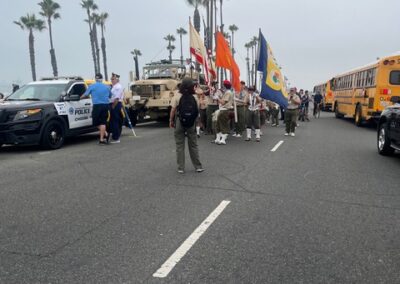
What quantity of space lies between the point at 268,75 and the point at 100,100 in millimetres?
5152

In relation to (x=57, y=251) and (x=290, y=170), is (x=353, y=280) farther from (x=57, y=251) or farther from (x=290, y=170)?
(x=290, y=170)

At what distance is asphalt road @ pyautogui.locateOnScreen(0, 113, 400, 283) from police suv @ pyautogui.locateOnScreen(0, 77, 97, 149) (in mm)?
1284

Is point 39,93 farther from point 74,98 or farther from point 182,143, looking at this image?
point 182,143

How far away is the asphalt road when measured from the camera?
3621mm

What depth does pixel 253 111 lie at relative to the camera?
41.1 feet

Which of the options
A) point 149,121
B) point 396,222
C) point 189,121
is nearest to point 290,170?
point 189,121

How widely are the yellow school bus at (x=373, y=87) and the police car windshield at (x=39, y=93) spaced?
12.2 metres

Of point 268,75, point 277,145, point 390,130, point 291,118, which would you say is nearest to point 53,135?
point 277,145

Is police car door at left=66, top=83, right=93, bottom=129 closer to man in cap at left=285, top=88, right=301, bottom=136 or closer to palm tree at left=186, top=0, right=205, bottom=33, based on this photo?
man in cap at left=285, top=88, right=301, bottom=136

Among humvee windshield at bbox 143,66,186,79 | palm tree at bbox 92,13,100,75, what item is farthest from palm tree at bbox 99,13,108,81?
humvee windshield at bbox 143,66,186,79

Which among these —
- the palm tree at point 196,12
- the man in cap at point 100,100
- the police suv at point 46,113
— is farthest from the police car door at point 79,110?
the palm tree at point 196,12

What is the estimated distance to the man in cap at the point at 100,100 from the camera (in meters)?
11.2

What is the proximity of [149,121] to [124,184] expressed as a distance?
47.1 feet

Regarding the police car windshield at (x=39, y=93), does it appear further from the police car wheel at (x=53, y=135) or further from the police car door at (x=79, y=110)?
the police car wheel at (x=53, y=135)
